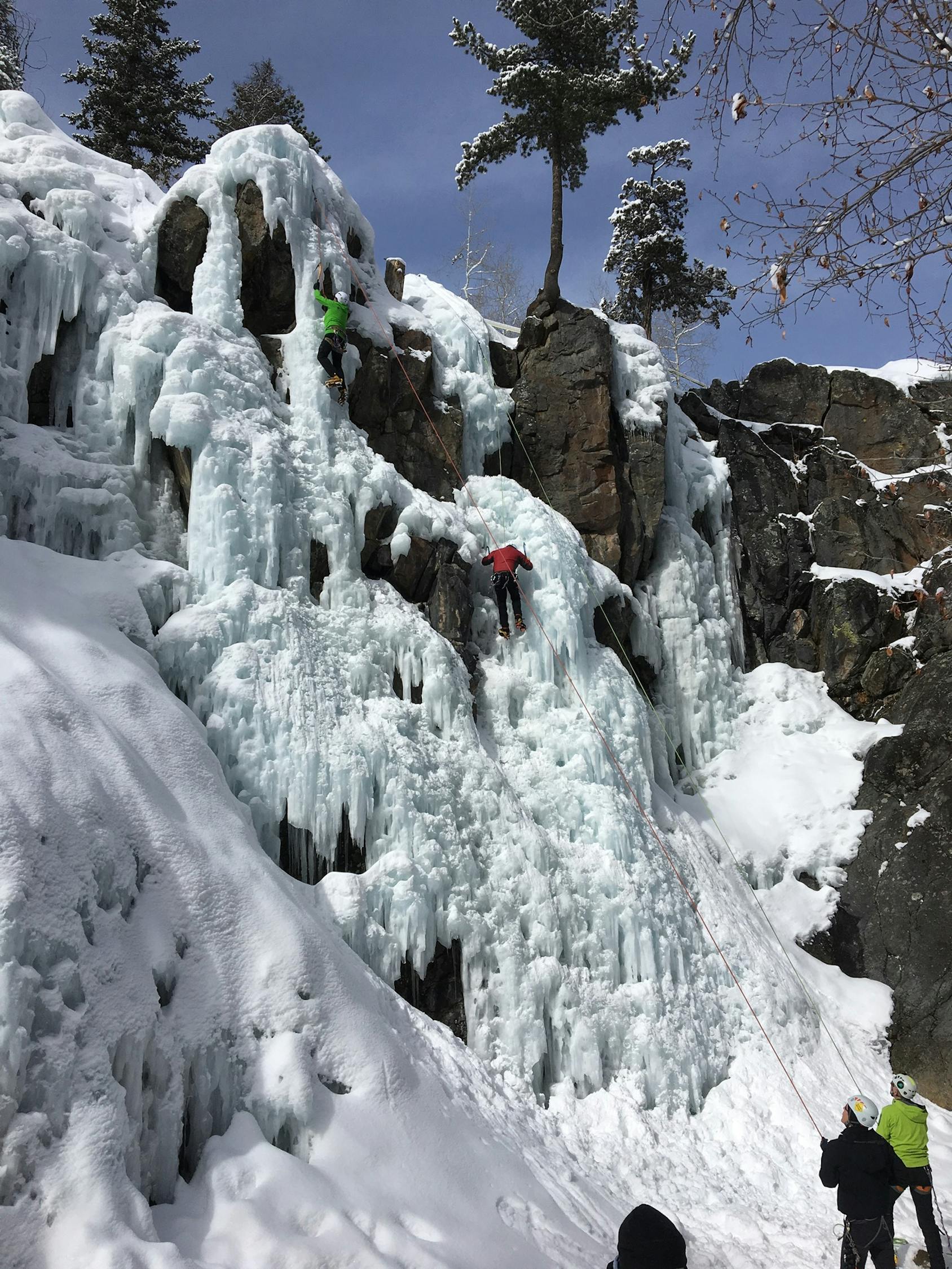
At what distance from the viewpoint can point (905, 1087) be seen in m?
6.03

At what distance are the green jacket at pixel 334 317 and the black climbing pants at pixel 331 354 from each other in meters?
0.06

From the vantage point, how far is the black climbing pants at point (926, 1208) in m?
5.97

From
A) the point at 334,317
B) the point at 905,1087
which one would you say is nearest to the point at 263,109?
the point at 334,317

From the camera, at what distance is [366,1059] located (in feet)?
17.9

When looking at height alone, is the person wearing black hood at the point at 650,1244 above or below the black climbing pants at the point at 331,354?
below

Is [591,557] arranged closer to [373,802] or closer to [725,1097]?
[373,802]

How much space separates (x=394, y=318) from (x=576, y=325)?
312cm

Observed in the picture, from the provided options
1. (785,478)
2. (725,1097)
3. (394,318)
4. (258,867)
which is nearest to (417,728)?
(258,867)

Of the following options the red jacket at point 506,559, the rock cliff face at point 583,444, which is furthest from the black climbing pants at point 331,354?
the rock cliff face at point 583,444

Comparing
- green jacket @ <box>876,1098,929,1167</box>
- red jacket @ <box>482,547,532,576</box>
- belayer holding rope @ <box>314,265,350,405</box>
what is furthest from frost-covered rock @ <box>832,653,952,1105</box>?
belayer holding rope @ <box>314,265,350,405</box>

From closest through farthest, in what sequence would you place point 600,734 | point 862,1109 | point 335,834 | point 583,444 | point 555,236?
point 862,1109 → point 335,834 → point 600,734 → point 583,444 → point 555,236

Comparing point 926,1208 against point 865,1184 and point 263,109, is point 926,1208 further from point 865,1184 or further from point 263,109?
point 263,109

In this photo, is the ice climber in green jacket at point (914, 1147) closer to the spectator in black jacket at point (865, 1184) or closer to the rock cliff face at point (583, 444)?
the spectator in black jacket at point (865, 1184)

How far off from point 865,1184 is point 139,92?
22764mm
